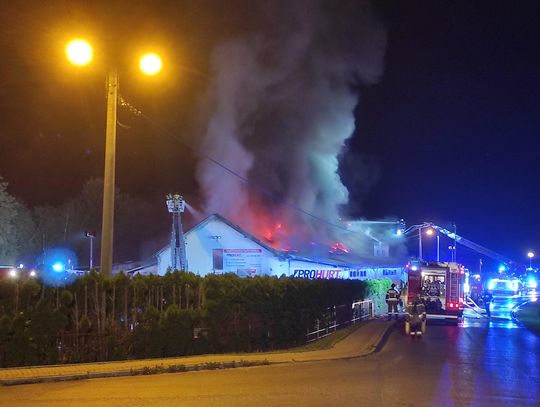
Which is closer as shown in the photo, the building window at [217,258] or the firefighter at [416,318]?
the firefighter at [416,318]

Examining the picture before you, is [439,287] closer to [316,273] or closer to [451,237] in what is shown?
[316,273]

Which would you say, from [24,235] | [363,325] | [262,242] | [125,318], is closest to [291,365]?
[125,318]

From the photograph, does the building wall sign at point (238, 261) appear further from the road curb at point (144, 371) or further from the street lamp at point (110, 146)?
Answer: the road curb at point (144, 371)

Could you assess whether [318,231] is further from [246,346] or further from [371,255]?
[246,346]

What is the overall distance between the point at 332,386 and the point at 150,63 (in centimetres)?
697

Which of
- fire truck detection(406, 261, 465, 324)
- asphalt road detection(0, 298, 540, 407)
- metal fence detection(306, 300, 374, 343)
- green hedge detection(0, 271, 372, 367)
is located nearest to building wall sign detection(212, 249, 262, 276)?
metal fence detection(306, 300, 374, 343)

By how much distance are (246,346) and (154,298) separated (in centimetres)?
269

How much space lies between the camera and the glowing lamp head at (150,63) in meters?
12.1

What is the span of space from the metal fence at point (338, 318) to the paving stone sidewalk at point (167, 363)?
1785 mm

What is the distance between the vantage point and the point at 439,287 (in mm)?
29906

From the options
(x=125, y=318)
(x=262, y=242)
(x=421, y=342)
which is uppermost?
(x=262, y=242)

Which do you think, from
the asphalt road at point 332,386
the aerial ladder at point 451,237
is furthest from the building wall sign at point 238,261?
the asphalt road at point 332,386

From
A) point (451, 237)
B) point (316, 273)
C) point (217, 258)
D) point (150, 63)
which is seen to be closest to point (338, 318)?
point (150, 63)

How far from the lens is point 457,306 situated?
95.0 ft
